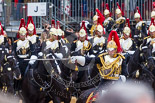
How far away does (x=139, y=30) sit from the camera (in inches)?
686

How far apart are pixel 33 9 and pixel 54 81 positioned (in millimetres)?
5938

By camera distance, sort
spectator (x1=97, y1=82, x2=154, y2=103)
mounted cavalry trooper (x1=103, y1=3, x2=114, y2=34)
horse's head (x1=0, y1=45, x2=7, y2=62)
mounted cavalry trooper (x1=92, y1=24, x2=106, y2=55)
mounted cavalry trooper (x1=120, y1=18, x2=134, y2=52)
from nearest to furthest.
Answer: spectator (x1=97, y1=82, x2=154, y2=103)
horse's head (x1=0, y1=45, x2=7, y2=62)
mounted cavalry trooper (x1=92, y1=24, x2=106, y2=55)
mounted cavalry trooper (x1=120, y1=18, x2=134, y2=52)
mounted cavalry trooper (x1=103, y1=3, x2=114, y2=34)

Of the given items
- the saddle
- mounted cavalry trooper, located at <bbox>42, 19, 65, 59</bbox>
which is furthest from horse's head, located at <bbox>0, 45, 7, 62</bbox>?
the saddle

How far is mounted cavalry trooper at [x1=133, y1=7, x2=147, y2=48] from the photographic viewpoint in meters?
17.1

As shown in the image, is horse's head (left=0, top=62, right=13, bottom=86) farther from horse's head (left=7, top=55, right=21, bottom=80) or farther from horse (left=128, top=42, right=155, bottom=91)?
horse (left=128, top=42, right=155, bottom=91)

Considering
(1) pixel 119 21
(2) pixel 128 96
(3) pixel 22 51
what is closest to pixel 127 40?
(1) pixel 119 21

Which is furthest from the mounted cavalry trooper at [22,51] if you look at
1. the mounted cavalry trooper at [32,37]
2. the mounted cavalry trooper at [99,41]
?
the mounted cavalry trooper at [99,41]

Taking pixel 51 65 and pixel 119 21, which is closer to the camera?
pixel 51 65

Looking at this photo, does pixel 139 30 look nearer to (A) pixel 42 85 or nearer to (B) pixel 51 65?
(A) pixel 42 85

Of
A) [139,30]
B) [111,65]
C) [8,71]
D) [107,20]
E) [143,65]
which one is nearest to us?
[111,65]

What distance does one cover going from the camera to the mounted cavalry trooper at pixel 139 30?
17.1m

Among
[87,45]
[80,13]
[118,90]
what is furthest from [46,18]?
[118,90]

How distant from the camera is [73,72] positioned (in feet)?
42.9

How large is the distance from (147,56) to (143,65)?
327mm
